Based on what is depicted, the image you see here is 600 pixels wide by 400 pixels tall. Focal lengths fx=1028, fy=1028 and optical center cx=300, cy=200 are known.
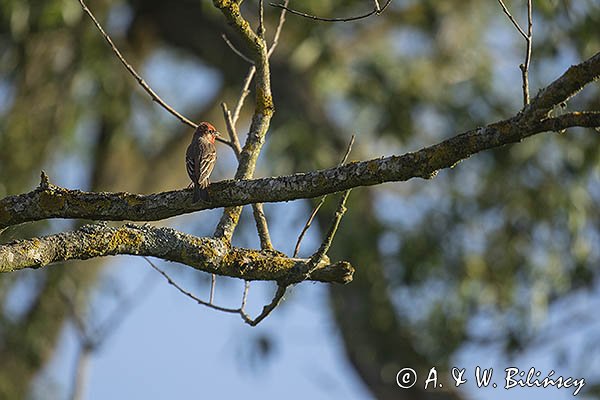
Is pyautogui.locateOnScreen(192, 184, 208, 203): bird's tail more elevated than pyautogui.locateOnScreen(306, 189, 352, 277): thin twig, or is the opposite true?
pyautogui.locateOnScreen(192, 184, 208, 203): bird's tail

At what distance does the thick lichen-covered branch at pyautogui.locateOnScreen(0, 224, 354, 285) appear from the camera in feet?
9.61

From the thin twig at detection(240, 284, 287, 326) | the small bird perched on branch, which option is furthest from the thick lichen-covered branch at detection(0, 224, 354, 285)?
the small bird perched on branch

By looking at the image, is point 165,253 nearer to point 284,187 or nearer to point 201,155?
point 284,187

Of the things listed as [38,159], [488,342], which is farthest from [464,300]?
[38,159]

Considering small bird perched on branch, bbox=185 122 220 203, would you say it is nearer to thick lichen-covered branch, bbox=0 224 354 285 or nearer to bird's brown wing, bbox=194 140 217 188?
bird's brown wing, bbox=194 140 217 188

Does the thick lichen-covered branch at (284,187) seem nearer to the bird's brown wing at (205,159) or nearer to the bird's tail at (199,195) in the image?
the bird's tail at (199,195)

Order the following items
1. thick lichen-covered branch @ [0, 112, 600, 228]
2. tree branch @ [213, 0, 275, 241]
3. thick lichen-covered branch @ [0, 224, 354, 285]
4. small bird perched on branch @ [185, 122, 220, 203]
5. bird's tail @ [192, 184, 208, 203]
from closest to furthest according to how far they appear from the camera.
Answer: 1. thick lichen-covered branch @ [0, 112, 600, 228]
2. thick lichen-covered branch @ [0, 224, 354, 285]
3. bird's tail @ [192, 184, 208, 203]
4. tree branch @ [213, 0, 275, 241]
5. small bird perched on branch @ [185, 122, 220, 203]

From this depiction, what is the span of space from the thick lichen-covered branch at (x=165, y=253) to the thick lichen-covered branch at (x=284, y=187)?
7cm

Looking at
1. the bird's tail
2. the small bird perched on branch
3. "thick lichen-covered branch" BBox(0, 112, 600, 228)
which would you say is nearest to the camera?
"thick lichen-covered branch" BBox(0, 112, 600, 228)

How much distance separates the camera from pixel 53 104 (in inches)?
406

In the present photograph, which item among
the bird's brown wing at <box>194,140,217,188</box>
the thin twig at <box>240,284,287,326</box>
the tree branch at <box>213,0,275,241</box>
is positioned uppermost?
the bird's brown wing at <box>194,140,217,188</box>

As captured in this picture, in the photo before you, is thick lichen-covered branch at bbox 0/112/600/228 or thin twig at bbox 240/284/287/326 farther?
thin twig at bbox 240/284/287/326

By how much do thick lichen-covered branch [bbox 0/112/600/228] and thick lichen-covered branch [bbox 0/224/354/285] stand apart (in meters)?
0.07

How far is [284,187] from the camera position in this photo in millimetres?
2963
